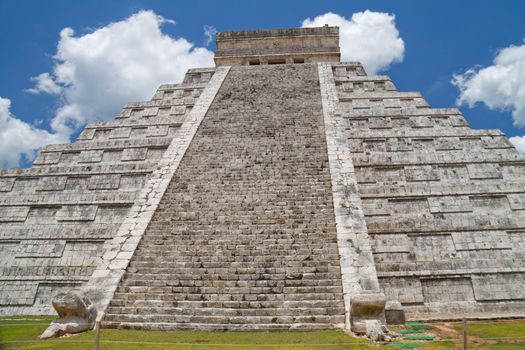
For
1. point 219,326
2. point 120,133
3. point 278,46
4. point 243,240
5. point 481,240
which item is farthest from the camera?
point 278,46

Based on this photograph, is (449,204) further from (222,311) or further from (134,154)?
(134,154)

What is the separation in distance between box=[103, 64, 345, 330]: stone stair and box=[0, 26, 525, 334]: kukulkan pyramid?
0.03 metres

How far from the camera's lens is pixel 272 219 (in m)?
8.64

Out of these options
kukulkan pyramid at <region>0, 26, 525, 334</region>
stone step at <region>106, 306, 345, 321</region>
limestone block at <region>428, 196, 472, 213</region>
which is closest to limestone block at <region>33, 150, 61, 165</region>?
kukulkan pyramid at <region>0, 26, 525, 334</region>

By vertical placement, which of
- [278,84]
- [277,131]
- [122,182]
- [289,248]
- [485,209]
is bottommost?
[289,248]

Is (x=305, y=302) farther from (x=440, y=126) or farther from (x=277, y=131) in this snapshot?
(x=440, y=126)

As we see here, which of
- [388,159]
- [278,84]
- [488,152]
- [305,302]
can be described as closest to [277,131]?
[388,159]

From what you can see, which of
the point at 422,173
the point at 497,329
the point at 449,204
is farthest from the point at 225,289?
the point at 422,173

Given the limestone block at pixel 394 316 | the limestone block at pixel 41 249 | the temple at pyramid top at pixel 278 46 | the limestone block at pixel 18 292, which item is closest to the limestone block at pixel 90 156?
the limestone block at pixel 41 249

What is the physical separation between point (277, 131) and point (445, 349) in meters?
8.18

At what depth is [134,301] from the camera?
6848 millimetres

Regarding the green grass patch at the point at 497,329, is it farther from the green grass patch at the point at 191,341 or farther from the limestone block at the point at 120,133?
the limestone block at the point at 120,133

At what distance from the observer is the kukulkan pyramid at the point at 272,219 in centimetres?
679

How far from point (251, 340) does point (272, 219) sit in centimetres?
329
